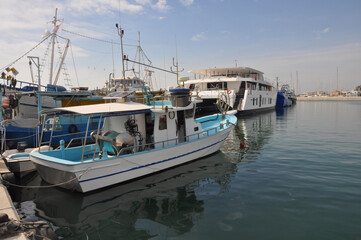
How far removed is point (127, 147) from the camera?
857cm

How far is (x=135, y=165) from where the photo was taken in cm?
897

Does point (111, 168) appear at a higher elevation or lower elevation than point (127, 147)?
lower

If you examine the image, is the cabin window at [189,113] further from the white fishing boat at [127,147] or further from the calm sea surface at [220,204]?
the calm sea surface at [220,204]

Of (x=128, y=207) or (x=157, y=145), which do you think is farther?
(x=157, y=145)

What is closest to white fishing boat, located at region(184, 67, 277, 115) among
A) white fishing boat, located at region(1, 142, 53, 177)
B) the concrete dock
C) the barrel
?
the barrel

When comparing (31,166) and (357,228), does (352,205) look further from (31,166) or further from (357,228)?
(31,166)

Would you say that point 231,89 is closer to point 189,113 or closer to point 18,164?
point 189,113

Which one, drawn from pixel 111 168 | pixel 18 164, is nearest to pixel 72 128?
pixel 18 164

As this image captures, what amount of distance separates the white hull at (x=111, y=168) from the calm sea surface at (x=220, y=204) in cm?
35

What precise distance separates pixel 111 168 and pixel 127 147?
938 millimetres

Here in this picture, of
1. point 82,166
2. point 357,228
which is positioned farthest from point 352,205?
point 82,166

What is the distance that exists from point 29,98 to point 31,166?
443 inches

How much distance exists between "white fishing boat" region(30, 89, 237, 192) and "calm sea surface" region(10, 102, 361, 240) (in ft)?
1.81

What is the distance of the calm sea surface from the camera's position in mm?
5848
